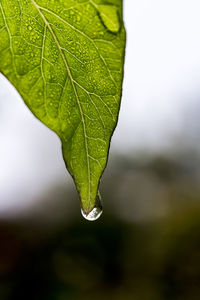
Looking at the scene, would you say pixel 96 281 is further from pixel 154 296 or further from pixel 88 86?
pixel 88 86

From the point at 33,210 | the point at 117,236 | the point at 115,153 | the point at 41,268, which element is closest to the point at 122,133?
the point at 115,153

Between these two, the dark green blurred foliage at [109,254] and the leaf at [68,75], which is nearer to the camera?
the leaf at [68,75]

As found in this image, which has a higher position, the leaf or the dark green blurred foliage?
the leaf

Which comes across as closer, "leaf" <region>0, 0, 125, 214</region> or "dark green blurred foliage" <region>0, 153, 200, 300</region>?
"leaf" <region>0, 0, 125, 214</region>

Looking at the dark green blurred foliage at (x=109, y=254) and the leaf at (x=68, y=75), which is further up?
the leaf at (x=68, y=75)
